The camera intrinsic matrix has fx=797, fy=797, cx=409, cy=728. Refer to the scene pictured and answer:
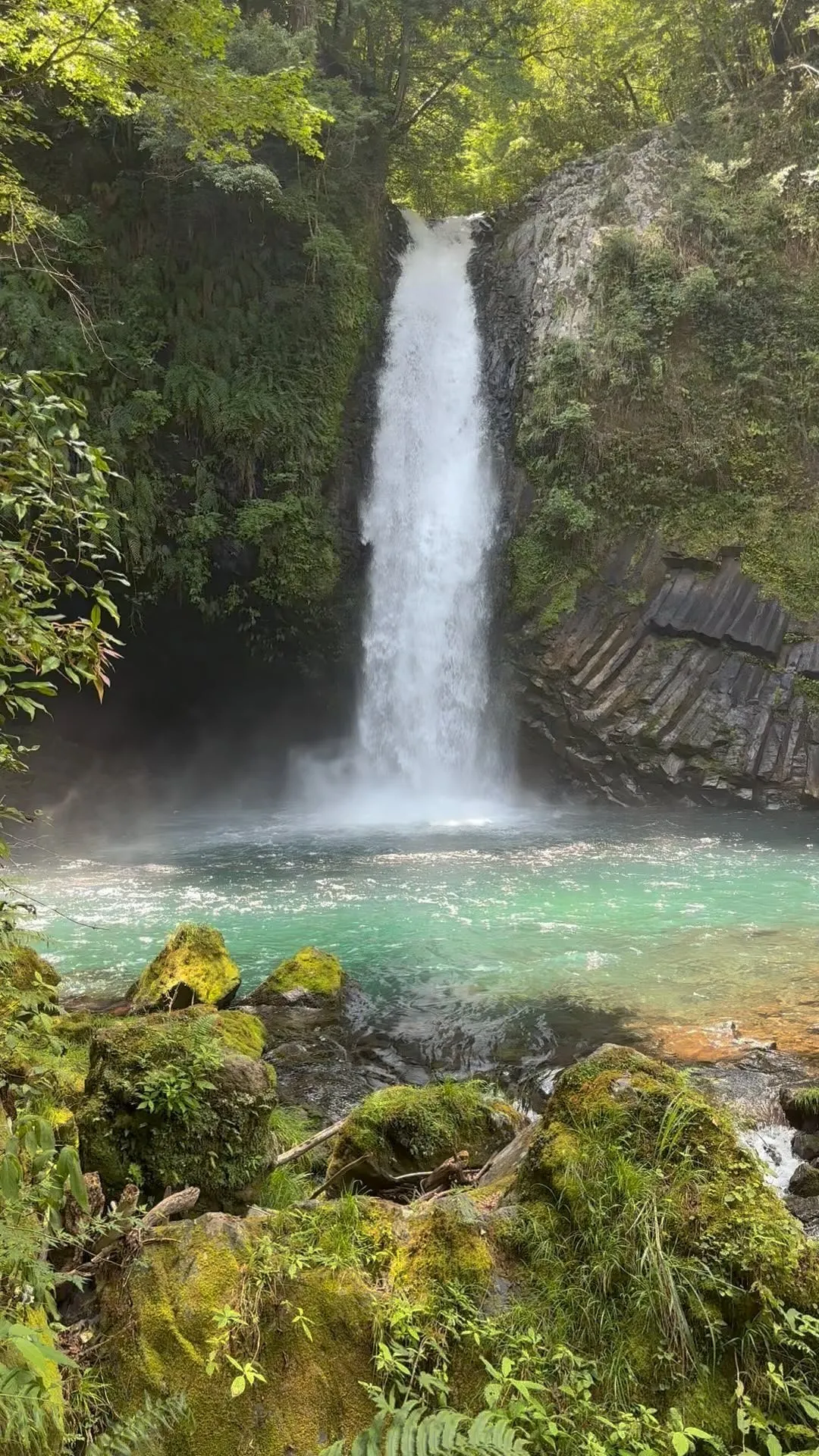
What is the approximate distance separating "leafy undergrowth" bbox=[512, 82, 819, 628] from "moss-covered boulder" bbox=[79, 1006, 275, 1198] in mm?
13636

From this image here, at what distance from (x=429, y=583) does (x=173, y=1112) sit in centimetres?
1489

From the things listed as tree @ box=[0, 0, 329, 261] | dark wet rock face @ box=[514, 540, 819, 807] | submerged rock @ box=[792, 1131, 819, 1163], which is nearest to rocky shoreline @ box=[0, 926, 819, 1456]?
submerged rock @ box=[792, 1131, 819, 1163]

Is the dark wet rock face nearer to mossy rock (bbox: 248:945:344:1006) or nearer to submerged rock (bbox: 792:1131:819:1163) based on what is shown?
mossy rock (bbox: 248:945:344:1006)

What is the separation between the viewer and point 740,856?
1149 centimetres

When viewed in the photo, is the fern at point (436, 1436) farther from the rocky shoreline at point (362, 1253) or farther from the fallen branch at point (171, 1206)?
the fallen branch at point (171, 1206)

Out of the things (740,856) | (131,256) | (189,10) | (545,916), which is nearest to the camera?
(189,10)

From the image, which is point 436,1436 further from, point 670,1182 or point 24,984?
point 24,984

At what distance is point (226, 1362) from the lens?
7.27 ft

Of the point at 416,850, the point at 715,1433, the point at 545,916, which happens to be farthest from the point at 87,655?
the point at 416,850

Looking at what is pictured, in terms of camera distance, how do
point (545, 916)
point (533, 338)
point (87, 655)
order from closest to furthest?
point (87, 655), point (545, 916), point (533, 338)

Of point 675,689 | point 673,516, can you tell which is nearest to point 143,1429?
point 675,689

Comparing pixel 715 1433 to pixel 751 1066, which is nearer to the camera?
pixel 715 1433

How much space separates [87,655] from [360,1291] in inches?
86.3

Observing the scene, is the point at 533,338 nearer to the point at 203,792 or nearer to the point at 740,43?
the point at 740,43
